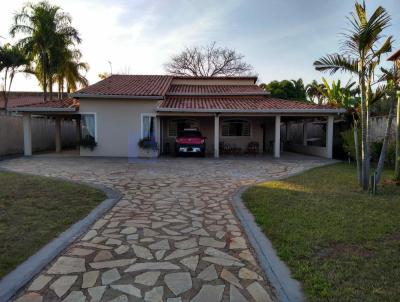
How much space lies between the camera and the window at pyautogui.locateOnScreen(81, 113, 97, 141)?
17.8 metres

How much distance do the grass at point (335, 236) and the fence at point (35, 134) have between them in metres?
14.8

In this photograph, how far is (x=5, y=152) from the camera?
17797 millimetres

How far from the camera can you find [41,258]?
4.22 m

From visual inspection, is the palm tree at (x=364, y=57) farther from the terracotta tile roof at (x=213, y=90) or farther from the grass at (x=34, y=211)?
the terracotta tile roof at (x=213, y=90)

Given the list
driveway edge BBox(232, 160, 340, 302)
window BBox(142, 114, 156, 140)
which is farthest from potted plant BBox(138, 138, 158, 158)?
driveway edge BBox(232, 160, 340, 302)

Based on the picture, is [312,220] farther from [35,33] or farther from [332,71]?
[35,33]

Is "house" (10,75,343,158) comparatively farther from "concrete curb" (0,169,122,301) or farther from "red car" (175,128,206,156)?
"concrete curb" (0,169,122,301)

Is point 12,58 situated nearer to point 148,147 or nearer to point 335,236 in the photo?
point 148,147

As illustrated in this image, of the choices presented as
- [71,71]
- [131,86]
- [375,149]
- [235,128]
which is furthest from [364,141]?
[71,71]

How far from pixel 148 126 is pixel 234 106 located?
4860 millimetres

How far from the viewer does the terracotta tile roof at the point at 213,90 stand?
2166cm

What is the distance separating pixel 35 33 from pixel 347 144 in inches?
858

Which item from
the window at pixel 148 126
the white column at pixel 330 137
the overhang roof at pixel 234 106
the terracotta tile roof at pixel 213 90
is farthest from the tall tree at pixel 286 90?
the window at pixel 148 126

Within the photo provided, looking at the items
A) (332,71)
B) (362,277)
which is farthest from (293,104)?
(362,277)
